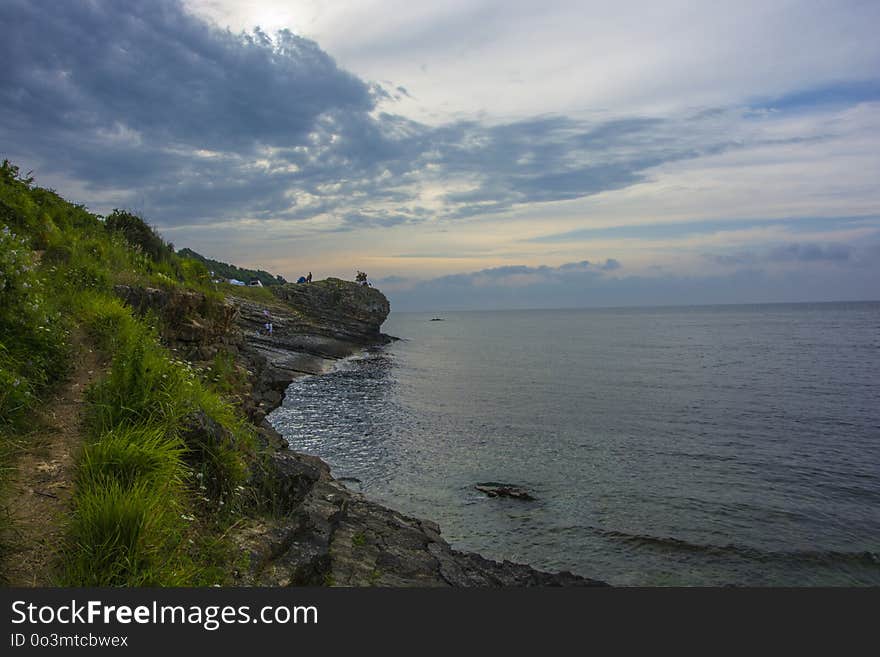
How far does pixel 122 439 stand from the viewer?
5480 mm

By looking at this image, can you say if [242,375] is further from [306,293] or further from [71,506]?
[306,293]

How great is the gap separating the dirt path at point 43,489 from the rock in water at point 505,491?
54.4 feet

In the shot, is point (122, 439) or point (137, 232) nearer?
point (122, 439)

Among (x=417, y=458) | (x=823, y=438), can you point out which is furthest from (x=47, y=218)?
(x=823, y=438)

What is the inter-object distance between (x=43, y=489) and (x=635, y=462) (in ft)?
80.1

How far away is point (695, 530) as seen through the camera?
17047 mm

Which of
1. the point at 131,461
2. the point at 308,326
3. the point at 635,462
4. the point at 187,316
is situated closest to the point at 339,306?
the point at 308,326

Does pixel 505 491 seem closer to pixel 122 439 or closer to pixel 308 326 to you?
pixel 122 439

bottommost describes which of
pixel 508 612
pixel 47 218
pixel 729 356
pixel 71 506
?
pixel 729 356

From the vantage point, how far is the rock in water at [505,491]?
20039 mm

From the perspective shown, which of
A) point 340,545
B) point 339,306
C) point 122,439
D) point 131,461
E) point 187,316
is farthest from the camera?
point 339,306

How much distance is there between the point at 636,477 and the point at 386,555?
14.3 m

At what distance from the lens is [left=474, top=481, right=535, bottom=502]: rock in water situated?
20.0 m

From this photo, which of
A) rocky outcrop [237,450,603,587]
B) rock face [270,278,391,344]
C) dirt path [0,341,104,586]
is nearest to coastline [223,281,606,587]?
rocky outcrop [237,450,603,587]
